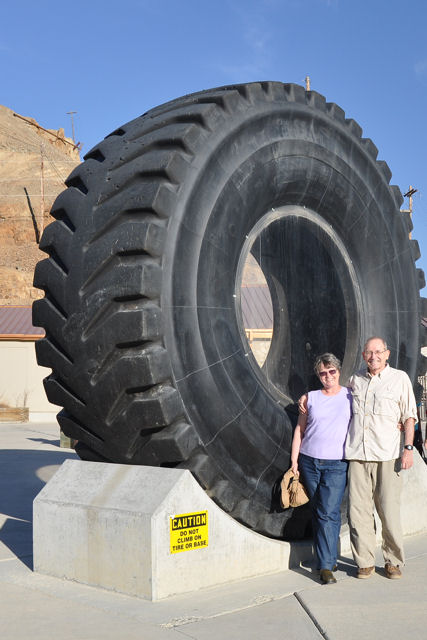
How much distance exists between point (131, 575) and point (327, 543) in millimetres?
1092

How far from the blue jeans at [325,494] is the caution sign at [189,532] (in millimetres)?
710

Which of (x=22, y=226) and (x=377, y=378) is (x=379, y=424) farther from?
(x=22, y=226)

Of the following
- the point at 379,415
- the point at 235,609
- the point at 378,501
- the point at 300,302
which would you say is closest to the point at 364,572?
the point at 378,501

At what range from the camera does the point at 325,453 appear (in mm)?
4148

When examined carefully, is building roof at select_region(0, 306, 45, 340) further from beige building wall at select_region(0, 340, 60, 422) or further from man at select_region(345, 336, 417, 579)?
man at select_region(345, 336, 417, 579)

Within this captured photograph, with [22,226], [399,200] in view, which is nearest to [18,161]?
[22,226]

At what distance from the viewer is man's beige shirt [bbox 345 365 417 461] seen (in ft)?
13.7

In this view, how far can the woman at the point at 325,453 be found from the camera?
4051 millimetres

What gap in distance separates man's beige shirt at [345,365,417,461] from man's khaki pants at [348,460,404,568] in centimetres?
8

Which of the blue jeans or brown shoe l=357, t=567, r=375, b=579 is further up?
the blue jeans

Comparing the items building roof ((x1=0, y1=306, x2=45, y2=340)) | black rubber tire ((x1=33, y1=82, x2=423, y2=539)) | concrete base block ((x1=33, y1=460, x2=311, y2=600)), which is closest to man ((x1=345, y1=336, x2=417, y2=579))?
black rubber tire ((x1=33, y1=82, x2=423, y2=539))

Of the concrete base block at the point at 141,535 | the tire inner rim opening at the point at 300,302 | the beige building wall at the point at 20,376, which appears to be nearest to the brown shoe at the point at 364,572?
the concrete base block at the point at 141,535

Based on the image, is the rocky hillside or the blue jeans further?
the rocky hillside

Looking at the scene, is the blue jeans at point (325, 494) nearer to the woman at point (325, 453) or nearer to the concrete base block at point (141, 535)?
the woman at point (325, 453)
